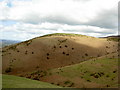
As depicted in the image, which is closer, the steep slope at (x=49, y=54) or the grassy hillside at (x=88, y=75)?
the grassy hillside at (x=88, y=75)

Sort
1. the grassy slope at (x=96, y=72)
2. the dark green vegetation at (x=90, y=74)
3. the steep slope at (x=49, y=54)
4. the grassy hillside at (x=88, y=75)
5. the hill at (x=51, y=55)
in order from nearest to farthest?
the grassy hillside at (x=88, y=75), the dark green vegetation at (x=90, y=74), the grassy slope at (x=96, y=72), the hill at (x=51, y=55), the steep slope at (x=49, y=54)


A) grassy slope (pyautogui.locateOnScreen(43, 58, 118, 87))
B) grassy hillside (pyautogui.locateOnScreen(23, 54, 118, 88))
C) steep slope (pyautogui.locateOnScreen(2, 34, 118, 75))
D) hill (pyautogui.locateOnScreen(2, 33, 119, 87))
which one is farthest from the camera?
steep slope (pyautogui.locateOnScreen(2, 34, 118, 75))

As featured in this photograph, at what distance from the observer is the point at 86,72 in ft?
59.1

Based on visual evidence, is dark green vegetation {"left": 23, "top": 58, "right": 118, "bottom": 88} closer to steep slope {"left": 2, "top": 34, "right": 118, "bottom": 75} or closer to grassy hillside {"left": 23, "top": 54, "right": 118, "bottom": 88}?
grassy hillside {"left": 23, "top": 54, "right": 118, "bottom": 88}

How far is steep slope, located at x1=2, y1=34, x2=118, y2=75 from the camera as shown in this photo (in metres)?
25.2

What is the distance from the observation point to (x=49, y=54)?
94.2 feet

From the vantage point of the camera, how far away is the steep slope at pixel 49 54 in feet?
82.7

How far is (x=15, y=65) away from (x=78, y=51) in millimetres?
11573

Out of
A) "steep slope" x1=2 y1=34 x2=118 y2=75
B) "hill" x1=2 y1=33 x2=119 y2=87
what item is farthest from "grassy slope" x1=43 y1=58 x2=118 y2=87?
"steep slope" x1=2 y1=34 x2=118 y2=75

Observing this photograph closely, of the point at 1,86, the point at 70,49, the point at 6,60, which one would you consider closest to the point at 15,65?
the point at 6,60

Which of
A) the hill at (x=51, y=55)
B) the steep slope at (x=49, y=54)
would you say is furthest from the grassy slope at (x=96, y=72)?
the steep slope at (x=49, y=54)

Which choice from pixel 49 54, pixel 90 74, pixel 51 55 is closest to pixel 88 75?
pixel 90 74

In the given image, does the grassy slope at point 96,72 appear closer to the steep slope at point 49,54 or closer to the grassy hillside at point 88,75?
the grassy hillside at point 88,75

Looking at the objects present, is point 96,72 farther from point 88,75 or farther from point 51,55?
point 51,55
